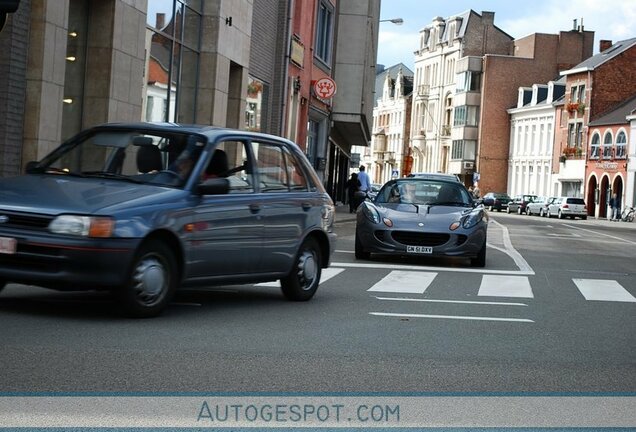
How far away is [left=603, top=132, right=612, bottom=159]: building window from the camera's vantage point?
88.4 meters

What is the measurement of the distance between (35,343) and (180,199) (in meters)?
2.29

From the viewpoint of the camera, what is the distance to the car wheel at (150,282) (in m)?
9.45

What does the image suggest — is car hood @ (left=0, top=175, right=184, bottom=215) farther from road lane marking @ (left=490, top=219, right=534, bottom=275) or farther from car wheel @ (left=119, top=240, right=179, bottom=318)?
road lane marking @ (left=490, top=219, right=534, bottom=275)

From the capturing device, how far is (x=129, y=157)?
10.5 meters

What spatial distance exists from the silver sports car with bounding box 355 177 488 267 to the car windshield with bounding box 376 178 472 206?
9.9 inches

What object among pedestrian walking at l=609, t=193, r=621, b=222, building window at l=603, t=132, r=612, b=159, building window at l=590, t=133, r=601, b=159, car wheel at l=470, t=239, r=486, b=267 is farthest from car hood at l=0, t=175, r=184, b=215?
building window at l=590, t=133, r=601, b=159

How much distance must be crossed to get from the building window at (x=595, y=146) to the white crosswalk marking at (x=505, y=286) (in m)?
76.8

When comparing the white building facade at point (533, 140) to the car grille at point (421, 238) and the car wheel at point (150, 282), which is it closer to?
the car grille at point (421, 238)

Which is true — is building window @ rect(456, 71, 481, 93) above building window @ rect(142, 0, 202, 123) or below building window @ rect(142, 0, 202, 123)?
above

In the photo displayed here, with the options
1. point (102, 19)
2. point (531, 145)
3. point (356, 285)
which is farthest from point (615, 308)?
point (531, 145)

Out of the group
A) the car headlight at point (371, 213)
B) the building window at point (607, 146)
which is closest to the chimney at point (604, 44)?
the building window at point (607, 146)

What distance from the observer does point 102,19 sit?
20.4m

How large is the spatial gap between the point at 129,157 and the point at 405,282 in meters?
5.02

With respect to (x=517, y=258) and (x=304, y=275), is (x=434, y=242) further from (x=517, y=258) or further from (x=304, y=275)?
(x=304, y=275)
